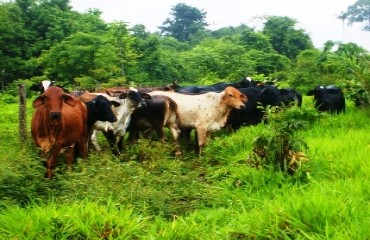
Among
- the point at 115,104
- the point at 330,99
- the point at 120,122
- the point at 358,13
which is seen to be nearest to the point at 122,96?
the point at 115,104

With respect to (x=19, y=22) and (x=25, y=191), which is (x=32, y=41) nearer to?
(x=19, y=22)

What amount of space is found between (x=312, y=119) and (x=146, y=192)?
450 cm

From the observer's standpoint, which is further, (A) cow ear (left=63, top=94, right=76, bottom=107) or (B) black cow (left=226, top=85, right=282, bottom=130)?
(B) black cow (left=226, top=85, right=282, bottom=130)

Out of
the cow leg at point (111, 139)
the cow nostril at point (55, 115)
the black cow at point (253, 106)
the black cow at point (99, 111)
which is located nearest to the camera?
the cow nostril at point (55, 115)

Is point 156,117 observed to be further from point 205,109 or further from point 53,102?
point 53,102

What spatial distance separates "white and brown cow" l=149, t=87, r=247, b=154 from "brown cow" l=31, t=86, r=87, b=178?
8.89 ft

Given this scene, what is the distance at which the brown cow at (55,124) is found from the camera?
667cm

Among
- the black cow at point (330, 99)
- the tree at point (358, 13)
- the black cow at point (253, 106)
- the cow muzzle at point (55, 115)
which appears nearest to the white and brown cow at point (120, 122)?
the cow muzzle at point (55, 115)

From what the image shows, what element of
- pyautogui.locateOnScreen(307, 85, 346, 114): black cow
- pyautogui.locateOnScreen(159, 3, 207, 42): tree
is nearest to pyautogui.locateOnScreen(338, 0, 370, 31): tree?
pyautogui.locateOnScreen(159, 3, 207, 42): tree

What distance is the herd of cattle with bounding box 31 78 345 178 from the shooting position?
682 centimetres

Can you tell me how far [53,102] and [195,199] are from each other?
8.40 ft

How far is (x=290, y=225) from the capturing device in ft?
13.2

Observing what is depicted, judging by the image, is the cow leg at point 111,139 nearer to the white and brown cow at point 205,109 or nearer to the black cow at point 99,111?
the black cow at point 99,111

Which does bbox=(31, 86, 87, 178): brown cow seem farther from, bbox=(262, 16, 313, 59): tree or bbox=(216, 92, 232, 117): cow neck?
bbox=(262, 16, 313, 59): tree
